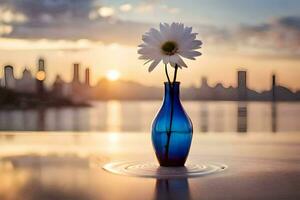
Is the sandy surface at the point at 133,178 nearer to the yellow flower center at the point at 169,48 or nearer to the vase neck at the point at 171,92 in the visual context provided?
the vase neck at the point at 171,92

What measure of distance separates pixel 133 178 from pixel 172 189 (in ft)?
0.93

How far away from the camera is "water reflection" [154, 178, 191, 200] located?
2053 millimetres

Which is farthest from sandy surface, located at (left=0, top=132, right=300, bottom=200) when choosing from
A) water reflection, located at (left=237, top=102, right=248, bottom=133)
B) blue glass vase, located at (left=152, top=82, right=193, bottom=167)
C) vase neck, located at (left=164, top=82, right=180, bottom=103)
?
water reflection, located at (left=237, top=102, right=248, bottom=133)

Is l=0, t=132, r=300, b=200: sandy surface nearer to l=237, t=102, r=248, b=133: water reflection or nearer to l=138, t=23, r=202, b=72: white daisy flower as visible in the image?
l=138, t=23, r=202, b=72: white daisy flower

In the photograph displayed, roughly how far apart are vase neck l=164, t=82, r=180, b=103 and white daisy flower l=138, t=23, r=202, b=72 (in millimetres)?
107

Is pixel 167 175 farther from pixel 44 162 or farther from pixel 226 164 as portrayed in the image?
pixel 44 162

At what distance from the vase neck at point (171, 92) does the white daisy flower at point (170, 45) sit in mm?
107

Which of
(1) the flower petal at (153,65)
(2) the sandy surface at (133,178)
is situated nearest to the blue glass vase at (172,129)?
(1) the flower petal at (153,65)

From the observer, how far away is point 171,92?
267cm

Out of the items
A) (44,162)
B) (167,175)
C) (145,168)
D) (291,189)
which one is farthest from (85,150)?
(291,189)

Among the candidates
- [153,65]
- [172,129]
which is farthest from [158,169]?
[153,65]

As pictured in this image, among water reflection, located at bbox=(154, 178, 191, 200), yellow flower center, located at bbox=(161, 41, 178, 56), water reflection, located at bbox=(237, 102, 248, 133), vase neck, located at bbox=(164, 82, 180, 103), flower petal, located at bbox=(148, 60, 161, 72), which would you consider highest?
yellow flower center, located at bbox=(161, 41, 178, 56)

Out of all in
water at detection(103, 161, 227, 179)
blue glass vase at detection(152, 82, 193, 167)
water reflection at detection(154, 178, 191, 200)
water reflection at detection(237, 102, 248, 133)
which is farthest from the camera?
water reflection at detection(237, 102, 248, 133)

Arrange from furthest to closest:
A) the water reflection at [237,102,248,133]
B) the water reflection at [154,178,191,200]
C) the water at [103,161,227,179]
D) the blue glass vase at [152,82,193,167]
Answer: the water reflection at [237,102,248,133] < the blue glass vase at [152,82,193,167] < the water at [103,161,227,179] < the water reflection at [154,178,191,200]
